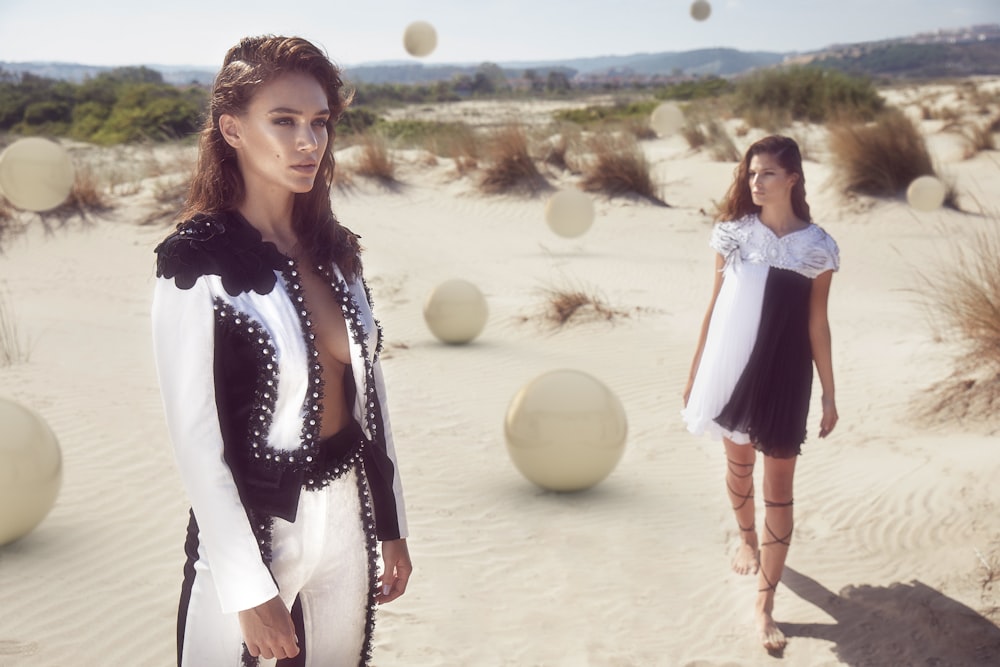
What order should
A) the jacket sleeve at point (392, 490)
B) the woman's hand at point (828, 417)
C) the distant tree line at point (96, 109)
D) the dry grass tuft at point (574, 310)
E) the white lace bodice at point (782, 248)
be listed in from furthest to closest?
the distant tree line at point (96, 109) < the dry grass tuft at point (574, 310) < the woman's hand at point (828, 417) < the white lace bodice at point (782, 248) < the jacket sleeve at point (392, 490)

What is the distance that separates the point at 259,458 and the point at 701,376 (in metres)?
2.38

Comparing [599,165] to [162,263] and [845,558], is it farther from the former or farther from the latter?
[162,263]

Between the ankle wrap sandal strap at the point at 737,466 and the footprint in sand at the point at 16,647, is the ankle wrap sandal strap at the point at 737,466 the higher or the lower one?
the higher one

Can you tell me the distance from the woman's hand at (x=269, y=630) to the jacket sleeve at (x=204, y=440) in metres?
0.03

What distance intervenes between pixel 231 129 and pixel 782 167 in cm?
238

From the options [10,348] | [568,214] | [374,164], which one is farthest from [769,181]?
[374,164]

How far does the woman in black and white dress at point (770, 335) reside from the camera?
11.3ft

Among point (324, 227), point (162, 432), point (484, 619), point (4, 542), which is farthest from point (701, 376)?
point (162, 432)

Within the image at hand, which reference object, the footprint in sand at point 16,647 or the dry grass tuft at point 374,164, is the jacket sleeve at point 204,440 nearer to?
the footprint in sand at point 16,647

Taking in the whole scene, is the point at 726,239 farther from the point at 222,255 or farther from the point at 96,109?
the point at 96,109

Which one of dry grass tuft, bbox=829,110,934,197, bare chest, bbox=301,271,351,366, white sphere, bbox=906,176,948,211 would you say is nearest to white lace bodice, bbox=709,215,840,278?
bare chest, bbox=301,271,351,366

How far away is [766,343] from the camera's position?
3.46 metres

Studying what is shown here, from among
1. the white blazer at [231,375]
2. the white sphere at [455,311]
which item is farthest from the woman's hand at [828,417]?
the white sphere at [455,311]

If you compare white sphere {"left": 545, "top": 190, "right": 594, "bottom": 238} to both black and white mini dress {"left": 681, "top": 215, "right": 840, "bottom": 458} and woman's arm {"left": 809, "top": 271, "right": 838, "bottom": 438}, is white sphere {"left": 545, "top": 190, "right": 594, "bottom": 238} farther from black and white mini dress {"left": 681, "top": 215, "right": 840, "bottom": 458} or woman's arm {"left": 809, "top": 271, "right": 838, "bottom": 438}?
woman's arm {"left": 809, "top": 271, "right": 838, "bottom": 438}
